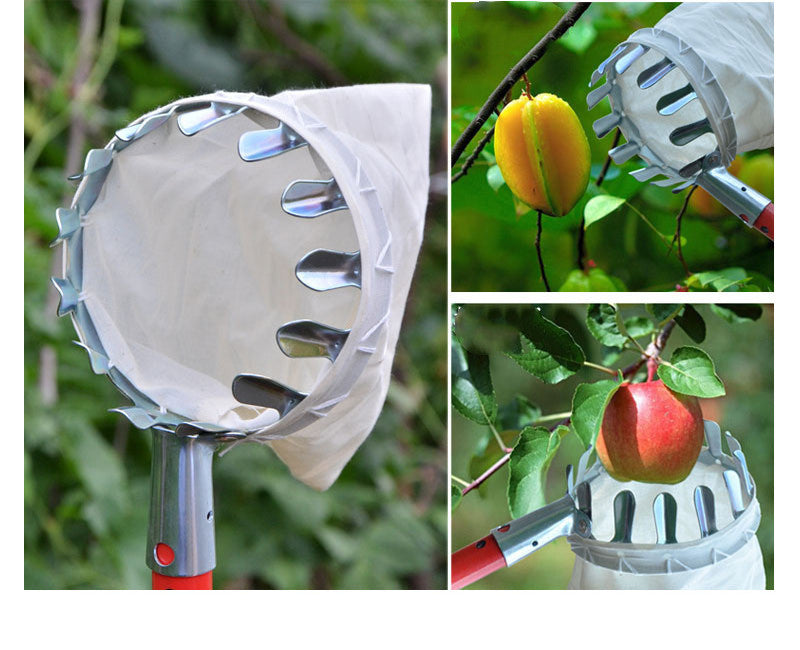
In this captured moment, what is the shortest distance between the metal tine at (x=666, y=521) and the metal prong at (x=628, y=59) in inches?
11.0

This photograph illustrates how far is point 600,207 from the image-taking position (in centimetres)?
53

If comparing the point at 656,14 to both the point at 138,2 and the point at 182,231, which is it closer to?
the point at 182,231

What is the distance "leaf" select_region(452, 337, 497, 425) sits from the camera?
58 centimetres

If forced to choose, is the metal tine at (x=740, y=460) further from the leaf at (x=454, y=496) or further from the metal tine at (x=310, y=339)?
the metal tine at (x=310, y=339)

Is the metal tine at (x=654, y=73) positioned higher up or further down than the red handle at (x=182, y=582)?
higher up

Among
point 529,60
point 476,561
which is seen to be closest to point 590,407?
point 476,561

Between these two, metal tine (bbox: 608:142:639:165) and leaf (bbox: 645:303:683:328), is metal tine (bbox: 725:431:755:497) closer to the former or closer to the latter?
leaf (bbox: 645:303:683:328)

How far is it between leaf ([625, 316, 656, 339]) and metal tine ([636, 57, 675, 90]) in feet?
0.50

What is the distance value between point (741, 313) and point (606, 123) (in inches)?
6.6

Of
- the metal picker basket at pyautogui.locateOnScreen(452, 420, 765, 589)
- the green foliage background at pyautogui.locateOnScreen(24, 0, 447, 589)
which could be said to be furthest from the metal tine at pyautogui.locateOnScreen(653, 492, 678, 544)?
the green foliage background at pyautogui.locateOnScreen(24, 0, 447, 589)

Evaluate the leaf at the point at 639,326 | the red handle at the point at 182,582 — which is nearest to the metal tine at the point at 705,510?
the leaf at the point at 639,326

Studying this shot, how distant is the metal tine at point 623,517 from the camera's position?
1.75 ft
